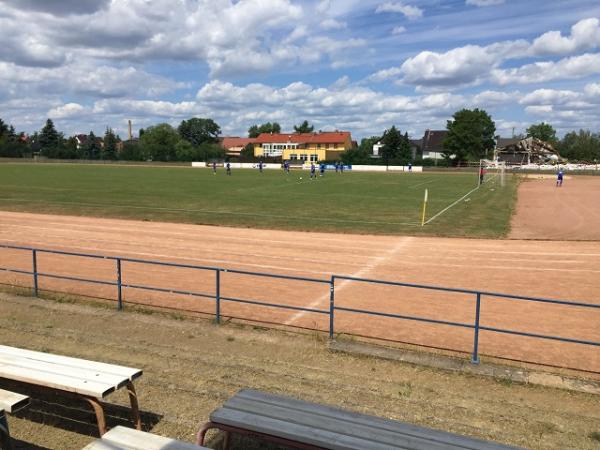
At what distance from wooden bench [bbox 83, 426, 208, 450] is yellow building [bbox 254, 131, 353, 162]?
126 metres

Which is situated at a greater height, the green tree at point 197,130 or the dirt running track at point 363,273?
the green tree at point 197,130

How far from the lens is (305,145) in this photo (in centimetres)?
14450

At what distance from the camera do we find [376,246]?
65.6 feet

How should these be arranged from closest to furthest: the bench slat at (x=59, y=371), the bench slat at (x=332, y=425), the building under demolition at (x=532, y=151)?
the bench slat at (x=332, y=425) → the bench slat at (x=59, y=371) → the building under demolition at (x=532, y=151)

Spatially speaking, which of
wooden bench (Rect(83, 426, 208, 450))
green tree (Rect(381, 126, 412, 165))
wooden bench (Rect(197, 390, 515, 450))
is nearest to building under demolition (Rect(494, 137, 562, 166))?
green tree (Rect(381, 126, 412, 165))

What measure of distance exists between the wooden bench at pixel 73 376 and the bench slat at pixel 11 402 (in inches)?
12.5

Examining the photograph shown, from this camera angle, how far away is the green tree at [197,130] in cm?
18212

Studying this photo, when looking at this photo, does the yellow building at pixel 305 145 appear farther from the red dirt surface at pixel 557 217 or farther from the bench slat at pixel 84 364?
the bench slat at pixel 84 364

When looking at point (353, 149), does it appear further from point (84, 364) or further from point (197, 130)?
point (84, 364)

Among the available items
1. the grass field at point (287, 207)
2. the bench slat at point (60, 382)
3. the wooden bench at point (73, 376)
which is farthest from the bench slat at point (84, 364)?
the grass field at point (287, 207)

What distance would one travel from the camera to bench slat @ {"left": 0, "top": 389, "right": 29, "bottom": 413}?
5.21m

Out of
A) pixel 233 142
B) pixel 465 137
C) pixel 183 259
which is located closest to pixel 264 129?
pixel 233 142

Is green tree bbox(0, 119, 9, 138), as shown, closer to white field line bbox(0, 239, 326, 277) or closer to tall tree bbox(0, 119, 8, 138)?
tall tree bbox(0, 119, 8, 138)

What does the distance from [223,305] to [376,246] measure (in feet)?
30.7
